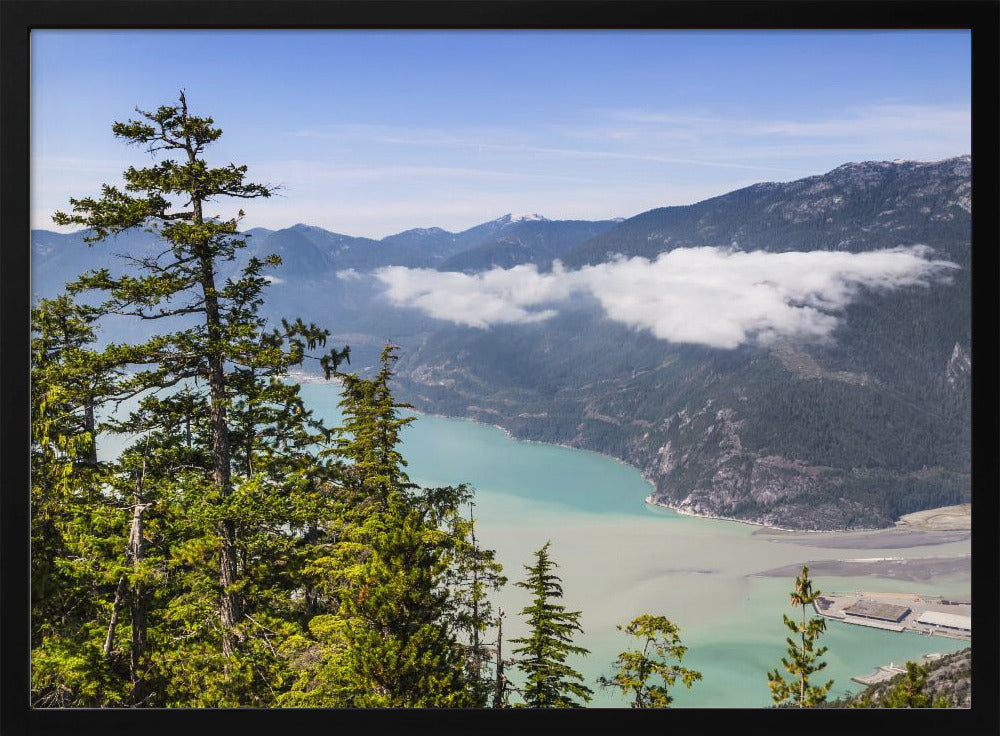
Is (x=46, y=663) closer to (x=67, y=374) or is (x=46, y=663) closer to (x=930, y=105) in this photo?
(x=67, y=374)

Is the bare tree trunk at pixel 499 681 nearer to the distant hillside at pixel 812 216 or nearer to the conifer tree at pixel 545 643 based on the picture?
the conifer tree at pixel 545 643

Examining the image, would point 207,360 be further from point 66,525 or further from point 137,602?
point 137,602

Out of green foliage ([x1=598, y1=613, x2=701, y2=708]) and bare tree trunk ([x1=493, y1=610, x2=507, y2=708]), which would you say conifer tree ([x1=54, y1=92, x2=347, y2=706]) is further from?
green foliage ([x1=598, y1=613, x2=701, y2=708])

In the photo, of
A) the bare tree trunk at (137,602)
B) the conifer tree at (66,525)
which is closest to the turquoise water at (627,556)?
the bare tree trunk at (137,602)

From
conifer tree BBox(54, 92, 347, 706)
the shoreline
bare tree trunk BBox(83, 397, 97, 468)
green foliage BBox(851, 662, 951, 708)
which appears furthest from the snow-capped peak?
green foliage BBox(851, 662, 951, 708)
